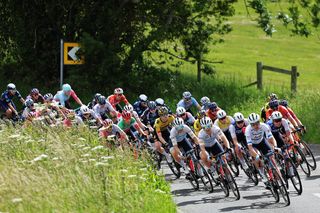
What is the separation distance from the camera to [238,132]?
20594mm

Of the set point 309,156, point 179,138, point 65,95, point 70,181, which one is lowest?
point 309,156

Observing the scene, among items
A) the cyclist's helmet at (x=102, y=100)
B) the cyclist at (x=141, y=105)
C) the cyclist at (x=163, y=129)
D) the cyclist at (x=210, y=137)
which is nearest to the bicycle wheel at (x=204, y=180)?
the cyclist at (x=210, y=137)

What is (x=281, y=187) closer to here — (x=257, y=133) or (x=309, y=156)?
(x=257, y=133)

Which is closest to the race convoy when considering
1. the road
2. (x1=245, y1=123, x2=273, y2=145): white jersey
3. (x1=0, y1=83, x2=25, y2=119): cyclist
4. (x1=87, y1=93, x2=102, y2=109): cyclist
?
(x1=245, y1=123, x2=273, y2=145): white jersey

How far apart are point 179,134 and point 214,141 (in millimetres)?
960

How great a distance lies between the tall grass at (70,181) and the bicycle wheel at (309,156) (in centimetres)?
627

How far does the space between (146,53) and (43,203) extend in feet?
78.9

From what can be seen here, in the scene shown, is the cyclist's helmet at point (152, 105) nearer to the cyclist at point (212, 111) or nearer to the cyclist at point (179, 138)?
the cyclist at point (212, 111)

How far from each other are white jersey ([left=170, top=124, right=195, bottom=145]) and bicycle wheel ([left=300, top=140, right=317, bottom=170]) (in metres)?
3.04

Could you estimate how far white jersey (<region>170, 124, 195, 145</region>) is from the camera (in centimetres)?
1952

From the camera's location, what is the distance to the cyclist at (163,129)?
821 inches

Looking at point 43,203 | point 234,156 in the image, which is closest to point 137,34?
point 234,156

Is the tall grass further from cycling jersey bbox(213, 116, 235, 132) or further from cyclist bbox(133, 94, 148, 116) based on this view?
cyclist bbox(133, 94, 148, 116)

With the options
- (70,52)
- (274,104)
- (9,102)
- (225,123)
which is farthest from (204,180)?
(70,52)
